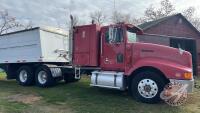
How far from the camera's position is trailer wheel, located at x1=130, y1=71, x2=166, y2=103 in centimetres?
954

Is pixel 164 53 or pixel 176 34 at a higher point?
pixel 176 34

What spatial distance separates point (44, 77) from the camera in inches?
554

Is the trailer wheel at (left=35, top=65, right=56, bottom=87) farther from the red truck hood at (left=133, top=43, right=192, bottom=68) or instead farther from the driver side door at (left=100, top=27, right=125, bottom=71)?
the red truck hood at (left=133, top=43, right=192, bottom=68)

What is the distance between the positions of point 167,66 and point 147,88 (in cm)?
97

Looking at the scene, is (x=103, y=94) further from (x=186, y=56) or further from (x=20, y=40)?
(x=20, y=40)

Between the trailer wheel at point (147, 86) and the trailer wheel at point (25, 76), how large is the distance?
634cm

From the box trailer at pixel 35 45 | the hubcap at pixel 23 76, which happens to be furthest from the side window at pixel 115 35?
the hubcap at pixel 23 76

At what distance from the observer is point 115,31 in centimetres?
1077

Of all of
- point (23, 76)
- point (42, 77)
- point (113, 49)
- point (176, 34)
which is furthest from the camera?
point (176, 34)

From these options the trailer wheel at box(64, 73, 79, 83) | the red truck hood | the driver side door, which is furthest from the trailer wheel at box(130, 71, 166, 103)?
the trailer wheel at box(64, 73, 79, 83)

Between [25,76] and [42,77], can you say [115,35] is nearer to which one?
[42,77]

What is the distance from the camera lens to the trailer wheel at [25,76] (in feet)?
48.1

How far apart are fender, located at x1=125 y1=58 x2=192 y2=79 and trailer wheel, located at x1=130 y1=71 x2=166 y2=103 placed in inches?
10.4

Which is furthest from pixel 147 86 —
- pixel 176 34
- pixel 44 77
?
pixel 176 34
